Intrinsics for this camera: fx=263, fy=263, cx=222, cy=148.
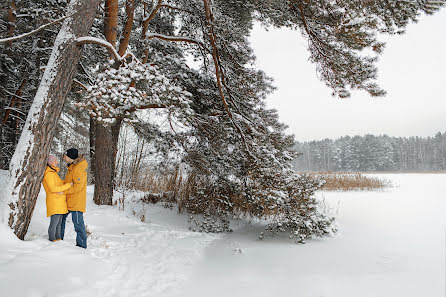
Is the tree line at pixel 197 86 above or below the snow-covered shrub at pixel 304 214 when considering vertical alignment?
above

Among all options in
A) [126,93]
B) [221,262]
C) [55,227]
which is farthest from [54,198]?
[221,262]

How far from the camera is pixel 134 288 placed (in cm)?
299

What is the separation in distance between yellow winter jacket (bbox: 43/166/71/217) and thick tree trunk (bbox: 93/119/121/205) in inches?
107

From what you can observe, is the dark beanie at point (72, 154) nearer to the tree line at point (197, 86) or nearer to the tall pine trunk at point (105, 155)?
the tree line at point (197, 86)

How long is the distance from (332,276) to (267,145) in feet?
8.85

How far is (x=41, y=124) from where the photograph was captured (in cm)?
361

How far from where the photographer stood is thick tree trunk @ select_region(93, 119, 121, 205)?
6594 millimetres

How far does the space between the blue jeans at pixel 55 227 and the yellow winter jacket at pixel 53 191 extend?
0.07 metres

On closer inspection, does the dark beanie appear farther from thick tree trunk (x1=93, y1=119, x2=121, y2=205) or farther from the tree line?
thick tree trunk (x1=93, y1=119, x2=121, y2=205)

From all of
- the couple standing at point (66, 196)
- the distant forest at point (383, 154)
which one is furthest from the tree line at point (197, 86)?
the distant forest at point (383, 154)

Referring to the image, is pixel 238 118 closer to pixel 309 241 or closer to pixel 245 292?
pixel 309 241

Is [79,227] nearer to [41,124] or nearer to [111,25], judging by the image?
[41,124]

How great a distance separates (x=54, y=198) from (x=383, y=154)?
73.2 meters

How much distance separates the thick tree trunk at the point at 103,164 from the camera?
21.6 feet
